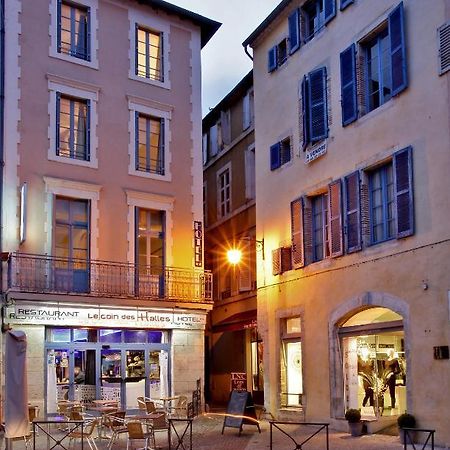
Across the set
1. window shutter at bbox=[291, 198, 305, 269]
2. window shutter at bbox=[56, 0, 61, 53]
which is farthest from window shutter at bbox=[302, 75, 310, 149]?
window shutter at bbox=[56, 0, 61, 53]

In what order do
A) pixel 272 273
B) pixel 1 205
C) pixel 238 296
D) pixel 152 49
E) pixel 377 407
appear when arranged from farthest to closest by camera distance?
pixel 238 296 < pixel 152 49 < pixel 272 273 < pixel 1 205 < pixel 377 407

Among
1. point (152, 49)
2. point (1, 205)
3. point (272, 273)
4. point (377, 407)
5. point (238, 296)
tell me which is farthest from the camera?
point (238, 296)

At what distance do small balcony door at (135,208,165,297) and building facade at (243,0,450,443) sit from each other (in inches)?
104

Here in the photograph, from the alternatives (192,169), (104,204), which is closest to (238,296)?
(192,169)

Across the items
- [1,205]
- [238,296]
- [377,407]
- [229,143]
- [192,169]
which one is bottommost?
[377,407]

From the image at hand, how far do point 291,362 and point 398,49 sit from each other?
316 inches

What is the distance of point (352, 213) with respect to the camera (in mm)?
16250

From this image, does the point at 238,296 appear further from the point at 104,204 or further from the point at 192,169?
the point at 104,204

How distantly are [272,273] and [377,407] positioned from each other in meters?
4.68

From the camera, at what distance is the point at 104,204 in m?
19.9

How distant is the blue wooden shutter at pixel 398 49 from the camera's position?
48.6 ft

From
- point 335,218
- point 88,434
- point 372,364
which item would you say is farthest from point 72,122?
point 372,364

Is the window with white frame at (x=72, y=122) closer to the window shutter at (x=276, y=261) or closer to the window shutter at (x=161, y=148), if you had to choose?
the window shutter at (x=161, y=148)

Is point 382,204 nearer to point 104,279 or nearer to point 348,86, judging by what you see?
point 348,86
